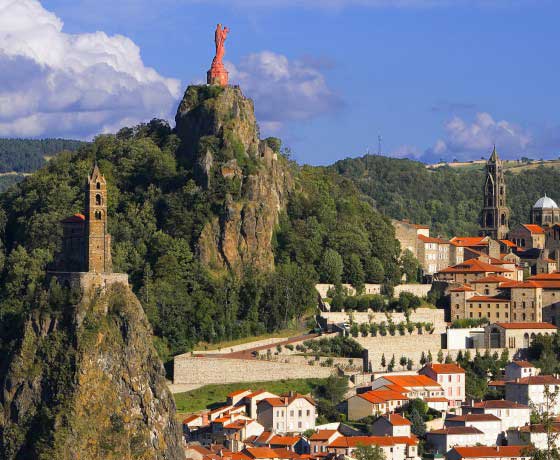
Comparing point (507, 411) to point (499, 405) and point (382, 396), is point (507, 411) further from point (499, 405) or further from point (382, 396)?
point (382, 396)

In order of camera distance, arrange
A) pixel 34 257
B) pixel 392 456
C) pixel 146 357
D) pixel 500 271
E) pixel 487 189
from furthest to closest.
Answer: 1. pixel 487 189
2. pixel 500 271
3. pixel 34 257
4. pixel 146 357
5. pixel 392 456

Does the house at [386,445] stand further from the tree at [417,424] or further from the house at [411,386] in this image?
the house at [411,386]

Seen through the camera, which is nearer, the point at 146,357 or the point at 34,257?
the point at 146,357

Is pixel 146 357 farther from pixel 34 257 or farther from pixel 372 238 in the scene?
pixel 372 238

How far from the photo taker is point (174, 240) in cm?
9925

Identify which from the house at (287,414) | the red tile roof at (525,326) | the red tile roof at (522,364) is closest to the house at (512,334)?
the red tile roof at (525,326)

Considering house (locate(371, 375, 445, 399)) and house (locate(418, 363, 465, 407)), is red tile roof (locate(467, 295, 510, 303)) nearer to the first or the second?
house (locate(418, 363, 465, 407))

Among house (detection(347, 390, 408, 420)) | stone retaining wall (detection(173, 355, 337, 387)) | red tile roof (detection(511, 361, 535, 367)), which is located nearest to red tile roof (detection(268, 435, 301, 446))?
→ house (detection(347, 390, 408, 420))

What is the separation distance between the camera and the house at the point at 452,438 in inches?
3246

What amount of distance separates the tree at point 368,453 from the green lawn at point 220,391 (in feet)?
37.9

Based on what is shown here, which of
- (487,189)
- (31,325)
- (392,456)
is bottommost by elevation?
(392,456)

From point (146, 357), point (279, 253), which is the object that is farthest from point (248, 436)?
point (279, 253)

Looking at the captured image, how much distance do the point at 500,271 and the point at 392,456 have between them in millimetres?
28822

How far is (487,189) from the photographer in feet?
414
